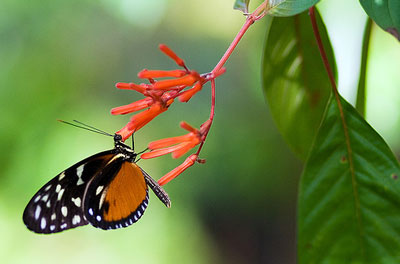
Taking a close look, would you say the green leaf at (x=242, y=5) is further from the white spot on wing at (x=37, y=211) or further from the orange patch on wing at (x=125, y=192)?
the white spot on wing at (x=37, y=211)

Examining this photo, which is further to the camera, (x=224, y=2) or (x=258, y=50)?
(x=224, y=2)

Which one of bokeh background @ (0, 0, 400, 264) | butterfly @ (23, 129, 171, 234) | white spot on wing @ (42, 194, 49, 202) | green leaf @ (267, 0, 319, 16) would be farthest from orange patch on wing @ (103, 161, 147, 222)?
bokeh background @ (0, 0, 400, 264)

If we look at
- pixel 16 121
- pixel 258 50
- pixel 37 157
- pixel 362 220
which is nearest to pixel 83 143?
pixel 37 157

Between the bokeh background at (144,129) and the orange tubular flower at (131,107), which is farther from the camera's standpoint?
the bokeh background at (144,129)

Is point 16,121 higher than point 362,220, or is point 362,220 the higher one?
point 16,121

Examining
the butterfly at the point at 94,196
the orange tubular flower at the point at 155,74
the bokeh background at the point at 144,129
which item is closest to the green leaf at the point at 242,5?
the orange tubular flower at the point at 155,74

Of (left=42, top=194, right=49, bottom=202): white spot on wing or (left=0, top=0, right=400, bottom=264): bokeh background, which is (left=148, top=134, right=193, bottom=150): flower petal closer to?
(left=42, top=194, right=49, bottom=202): white spot on wing

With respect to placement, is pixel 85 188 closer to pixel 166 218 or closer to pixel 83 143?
pixel 83 143
